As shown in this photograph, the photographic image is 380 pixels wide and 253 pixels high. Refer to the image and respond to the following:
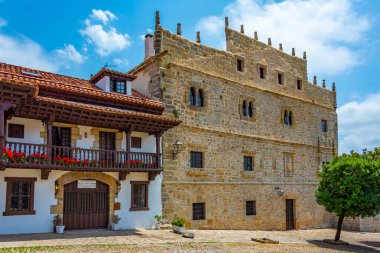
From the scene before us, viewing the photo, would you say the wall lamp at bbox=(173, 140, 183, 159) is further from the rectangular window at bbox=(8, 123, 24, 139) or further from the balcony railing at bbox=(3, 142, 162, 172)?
the rectangular window at bbox=(8, 123, 24, 139)

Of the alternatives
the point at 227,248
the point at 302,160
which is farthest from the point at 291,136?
the point at 227,248

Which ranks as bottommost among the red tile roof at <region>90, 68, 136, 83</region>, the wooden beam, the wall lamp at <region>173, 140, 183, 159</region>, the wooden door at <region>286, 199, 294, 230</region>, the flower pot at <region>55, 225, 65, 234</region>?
the wooden door at <region>286, 199, 294, 230</region>

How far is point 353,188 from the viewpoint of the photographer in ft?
63.4

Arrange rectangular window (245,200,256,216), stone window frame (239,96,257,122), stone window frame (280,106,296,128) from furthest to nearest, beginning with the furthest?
stone window frame (280,106,296,128), stone window frame (239,96,257,122), rectangular window (245,200,256,216)

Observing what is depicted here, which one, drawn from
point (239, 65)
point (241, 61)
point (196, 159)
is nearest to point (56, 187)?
point (196, 159)

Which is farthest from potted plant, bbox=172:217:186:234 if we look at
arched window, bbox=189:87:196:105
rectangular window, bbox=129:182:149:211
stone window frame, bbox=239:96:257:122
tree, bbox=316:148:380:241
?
stone window frame, bbox=239:96:257:122

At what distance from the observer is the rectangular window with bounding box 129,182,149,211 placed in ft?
58.2

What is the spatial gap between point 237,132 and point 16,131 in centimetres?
1238

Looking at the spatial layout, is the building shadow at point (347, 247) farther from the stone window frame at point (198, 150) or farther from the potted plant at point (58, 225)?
the potted plant at point (58, 225)

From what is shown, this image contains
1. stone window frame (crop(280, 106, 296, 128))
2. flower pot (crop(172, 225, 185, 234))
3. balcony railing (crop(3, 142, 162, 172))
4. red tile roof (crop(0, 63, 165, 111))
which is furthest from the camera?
stone window frame (crop(280, 106, 296, 128))

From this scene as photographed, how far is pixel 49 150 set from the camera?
1469 centimetres

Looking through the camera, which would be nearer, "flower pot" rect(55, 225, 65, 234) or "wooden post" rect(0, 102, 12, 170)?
"wooden post" rect(0, 102, 12, 170)

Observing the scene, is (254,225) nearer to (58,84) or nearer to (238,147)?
(238,147)

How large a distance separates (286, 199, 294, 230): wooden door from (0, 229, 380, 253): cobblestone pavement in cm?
457
